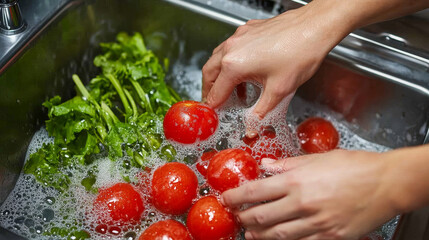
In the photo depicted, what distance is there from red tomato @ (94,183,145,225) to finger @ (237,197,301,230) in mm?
237

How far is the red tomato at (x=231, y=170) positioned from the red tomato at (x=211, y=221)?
0.03 metres

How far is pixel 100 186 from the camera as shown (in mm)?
886

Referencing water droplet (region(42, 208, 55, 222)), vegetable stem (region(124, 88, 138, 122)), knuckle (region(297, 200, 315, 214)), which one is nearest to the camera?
Answer: knuckle (region(297, 200, 315, 214))

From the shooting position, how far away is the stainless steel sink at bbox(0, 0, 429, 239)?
0.91 metres

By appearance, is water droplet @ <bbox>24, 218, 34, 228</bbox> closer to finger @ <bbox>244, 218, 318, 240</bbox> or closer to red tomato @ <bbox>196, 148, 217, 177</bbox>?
red tomato @ <bbox>196, 148, 217, 177</bbox>

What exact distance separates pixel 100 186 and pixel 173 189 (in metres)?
0.18

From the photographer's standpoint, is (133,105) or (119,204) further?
(133,105)

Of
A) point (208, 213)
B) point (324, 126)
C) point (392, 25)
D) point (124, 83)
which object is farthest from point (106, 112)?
point (392, 25)

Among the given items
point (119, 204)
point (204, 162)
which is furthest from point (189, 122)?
point (119, 204)

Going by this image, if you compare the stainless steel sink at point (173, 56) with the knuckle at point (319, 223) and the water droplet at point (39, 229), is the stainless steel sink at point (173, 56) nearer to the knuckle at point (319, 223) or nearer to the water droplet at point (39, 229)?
the water droplet at point (39, 229)

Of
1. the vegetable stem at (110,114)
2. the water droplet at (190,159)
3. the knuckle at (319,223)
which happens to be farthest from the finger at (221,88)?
the knuckle at (319,223)

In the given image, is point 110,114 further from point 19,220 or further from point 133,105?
point 19,220

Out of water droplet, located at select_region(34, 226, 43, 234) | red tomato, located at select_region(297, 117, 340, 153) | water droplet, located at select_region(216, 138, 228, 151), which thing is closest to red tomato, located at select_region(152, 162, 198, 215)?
water droplet, located at select_region(216, 138, 228, 151)

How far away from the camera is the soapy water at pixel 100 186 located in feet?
2.72
